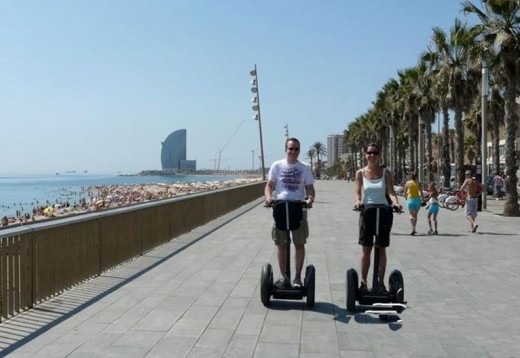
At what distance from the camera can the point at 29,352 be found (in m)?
4.76

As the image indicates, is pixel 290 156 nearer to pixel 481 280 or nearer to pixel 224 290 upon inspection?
pixel 224 290

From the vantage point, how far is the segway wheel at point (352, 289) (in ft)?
19.7

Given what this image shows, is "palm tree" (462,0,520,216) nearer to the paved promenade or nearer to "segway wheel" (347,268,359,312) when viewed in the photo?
the paved promenade

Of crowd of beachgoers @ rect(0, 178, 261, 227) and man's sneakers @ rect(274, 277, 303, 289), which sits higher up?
man's sneakers @ rect(274, 277, 303, 289)

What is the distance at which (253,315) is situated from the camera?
6.01 m

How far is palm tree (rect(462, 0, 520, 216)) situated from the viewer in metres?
19.7

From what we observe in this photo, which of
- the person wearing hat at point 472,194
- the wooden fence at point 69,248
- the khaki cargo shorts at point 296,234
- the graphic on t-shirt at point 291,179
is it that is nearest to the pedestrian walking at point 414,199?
the person wearing hat at point 472,194

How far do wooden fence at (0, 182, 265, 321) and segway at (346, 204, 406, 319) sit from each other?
3316 millimetres

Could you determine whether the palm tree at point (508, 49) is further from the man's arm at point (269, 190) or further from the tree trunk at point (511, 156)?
the man's arm at point (269, 190)

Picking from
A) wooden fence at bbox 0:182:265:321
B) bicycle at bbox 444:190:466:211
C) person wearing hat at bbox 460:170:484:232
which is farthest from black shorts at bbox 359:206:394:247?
bicycle at bbox 444:190:466:211

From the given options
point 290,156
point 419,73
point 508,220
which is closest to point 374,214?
point 290,156

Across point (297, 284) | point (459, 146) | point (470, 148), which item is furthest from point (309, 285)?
point (470, 148)

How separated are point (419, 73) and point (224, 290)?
120 feet

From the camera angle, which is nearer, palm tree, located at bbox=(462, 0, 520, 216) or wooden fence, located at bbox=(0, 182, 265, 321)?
wooden fence, located at bbox=(0, 182, 265, 321)
